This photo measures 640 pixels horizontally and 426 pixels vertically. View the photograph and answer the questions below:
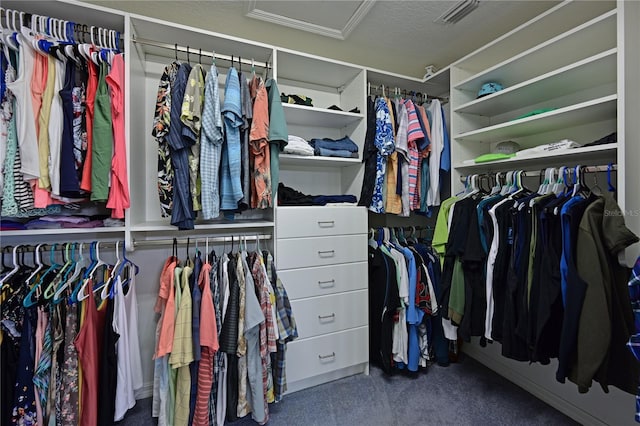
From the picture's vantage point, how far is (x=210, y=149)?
1.46 meters

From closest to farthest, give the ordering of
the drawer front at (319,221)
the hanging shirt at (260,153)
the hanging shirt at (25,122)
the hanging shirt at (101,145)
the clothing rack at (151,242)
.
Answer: the hanging shirt at (25,122)
the hanging shirt at (101,145)
the clothing rack at (151,242)
the hanging shirt at (260,153)
the drawer front at (319,221)

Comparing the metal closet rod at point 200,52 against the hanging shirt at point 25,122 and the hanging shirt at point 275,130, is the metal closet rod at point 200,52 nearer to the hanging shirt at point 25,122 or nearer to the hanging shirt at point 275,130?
the hanging shirt at point 275,130

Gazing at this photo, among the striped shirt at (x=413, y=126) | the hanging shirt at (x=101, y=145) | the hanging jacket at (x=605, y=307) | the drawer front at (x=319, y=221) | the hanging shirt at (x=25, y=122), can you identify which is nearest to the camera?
the hanging jacket at (x=605, y=307)

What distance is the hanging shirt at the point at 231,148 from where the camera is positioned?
147cm

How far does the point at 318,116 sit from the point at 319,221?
75 centimetres

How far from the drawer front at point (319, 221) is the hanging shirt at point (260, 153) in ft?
0.49

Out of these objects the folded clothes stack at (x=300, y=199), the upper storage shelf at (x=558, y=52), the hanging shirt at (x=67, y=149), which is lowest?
the folded clothes stack at (x=300, y=199)

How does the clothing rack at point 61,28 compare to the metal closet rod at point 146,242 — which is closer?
the clothing rack at point 61,28

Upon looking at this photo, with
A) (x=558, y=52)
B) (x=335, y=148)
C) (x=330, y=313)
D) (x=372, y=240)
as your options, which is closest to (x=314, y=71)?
(x=335, y=148)

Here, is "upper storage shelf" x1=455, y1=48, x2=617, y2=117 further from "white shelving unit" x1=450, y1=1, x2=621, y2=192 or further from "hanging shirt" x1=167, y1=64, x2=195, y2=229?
"hanging shirt" x1=167, y1=64, x2=195, y2=229

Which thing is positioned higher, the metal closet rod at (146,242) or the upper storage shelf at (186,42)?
the upper storage shelf at (186,42)

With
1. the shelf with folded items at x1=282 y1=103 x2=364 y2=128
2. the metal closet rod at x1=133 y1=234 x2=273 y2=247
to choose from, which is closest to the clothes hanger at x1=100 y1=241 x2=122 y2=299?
the metal closet rod at x1=133 y1=234 x2=273 y2=247

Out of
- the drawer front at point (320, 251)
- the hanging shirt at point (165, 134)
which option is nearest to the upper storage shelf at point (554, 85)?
the drawer front at point (320, 251)

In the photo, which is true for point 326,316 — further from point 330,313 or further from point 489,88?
point 489,88
